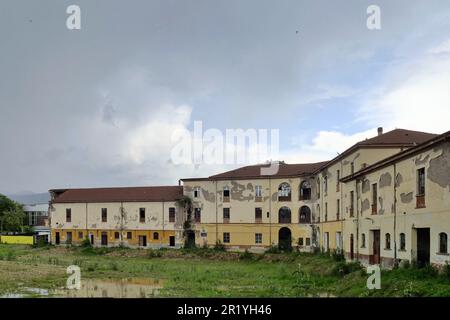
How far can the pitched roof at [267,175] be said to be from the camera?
1679 inches

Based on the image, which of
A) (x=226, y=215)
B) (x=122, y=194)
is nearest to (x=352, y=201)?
(x=226, y=215)

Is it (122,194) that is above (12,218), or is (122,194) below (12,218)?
above

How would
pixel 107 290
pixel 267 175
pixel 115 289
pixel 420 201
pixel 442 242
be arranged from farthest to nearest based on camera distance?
pixel 267 175 < pixel 115 289 < pixel 107 290 < pixel 420 201 < pixel 442 242

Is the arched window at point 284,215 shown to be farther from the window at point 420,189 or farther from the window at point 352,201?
the window at point 420,189

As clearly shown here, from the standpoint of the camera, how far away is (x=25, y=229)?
6194 cm

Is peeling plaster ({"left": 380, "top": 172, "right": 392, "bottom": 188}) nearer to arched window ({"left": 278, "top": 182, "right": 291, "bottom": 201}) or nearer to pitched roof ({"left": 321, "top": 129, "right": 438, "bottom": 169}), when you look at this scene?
pitched roof ({"left": 321, "top": 129, "right": 438, "bottom": 169})

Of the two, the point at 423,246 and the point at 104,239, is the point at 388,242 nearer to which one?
the point at 423,246

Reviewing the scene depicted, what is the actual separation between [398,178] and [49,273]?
17416mm

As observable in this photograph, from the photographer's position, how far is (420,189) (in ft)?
59.1

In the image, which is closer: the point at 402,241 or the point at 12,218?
the point at 402,241

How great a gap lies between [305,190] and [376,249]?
62.8 feet

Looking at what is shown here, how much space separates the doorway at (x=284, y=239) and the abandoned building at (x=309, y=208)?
98mm

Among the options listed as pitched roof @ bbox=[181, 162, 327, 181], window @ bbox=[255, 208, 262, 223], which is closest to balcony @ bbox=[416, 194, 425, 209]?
pitched roof @ bbox=[181, 162, 327, 181]
